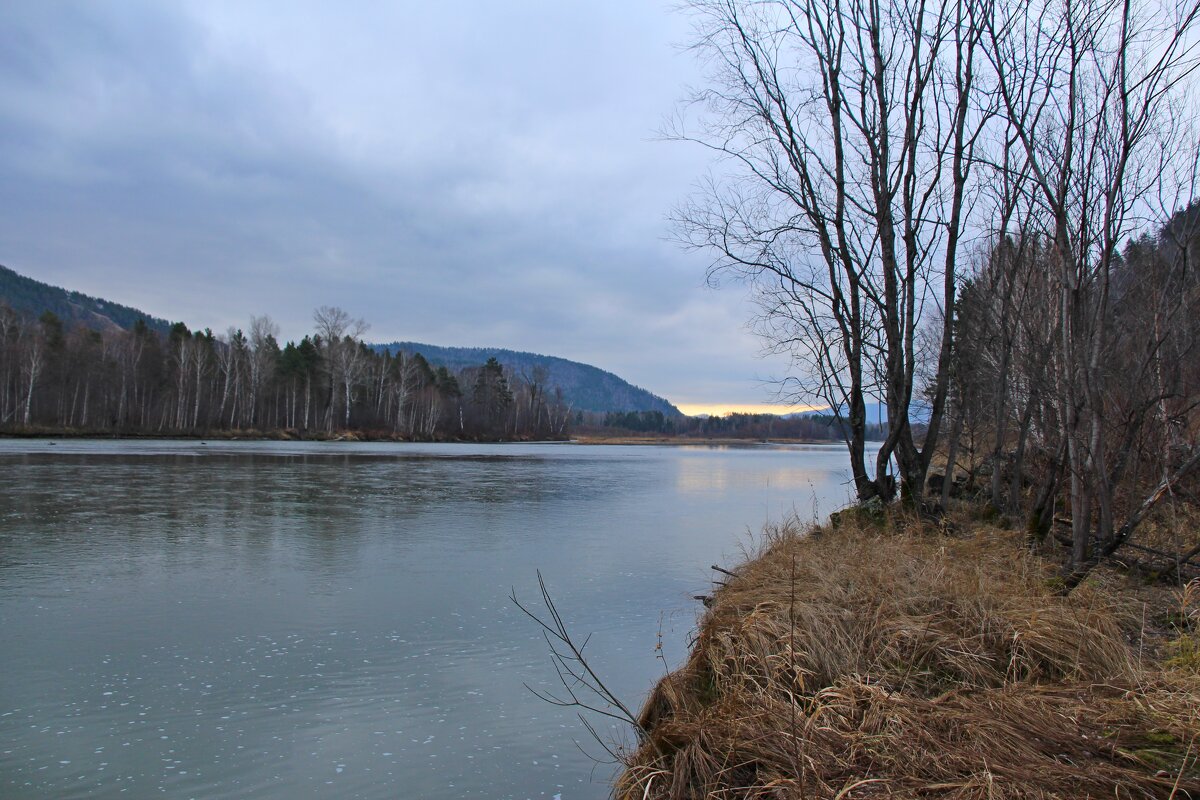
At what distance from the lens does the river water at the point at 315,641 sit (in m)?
3.97

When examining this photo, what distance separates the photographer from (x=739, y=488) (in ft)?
74.0

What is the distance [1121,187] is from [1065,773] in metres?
5.55

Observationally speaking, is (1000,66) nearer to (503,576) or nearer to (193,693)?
(503,576)

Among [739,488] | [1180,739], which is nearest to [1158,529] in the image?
[1180,739]

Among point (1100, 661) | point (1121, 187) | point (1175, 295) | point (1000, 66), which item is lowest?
point (1100, 661)

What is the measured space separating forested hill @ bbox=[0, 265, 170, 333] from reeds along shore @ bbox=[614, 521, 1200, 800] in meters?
175

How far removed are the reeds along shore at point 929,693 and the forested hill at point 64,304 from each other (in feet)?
575

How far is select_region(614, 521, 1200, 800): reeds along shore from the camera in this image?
8.68 ft

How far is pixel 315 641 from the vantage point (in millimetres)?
6062

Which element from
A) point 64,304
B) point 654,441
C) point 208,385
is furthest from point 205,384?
point 64,304

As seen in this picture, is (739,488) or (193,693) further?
(739,488)

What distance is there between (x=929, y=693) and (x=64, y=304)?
21440 centimetres

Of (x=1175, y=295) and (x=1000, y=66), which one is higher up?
(x=1000, y=66)

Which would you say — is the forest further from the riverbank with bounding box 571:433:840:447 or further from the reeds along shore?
the reeds along shore
